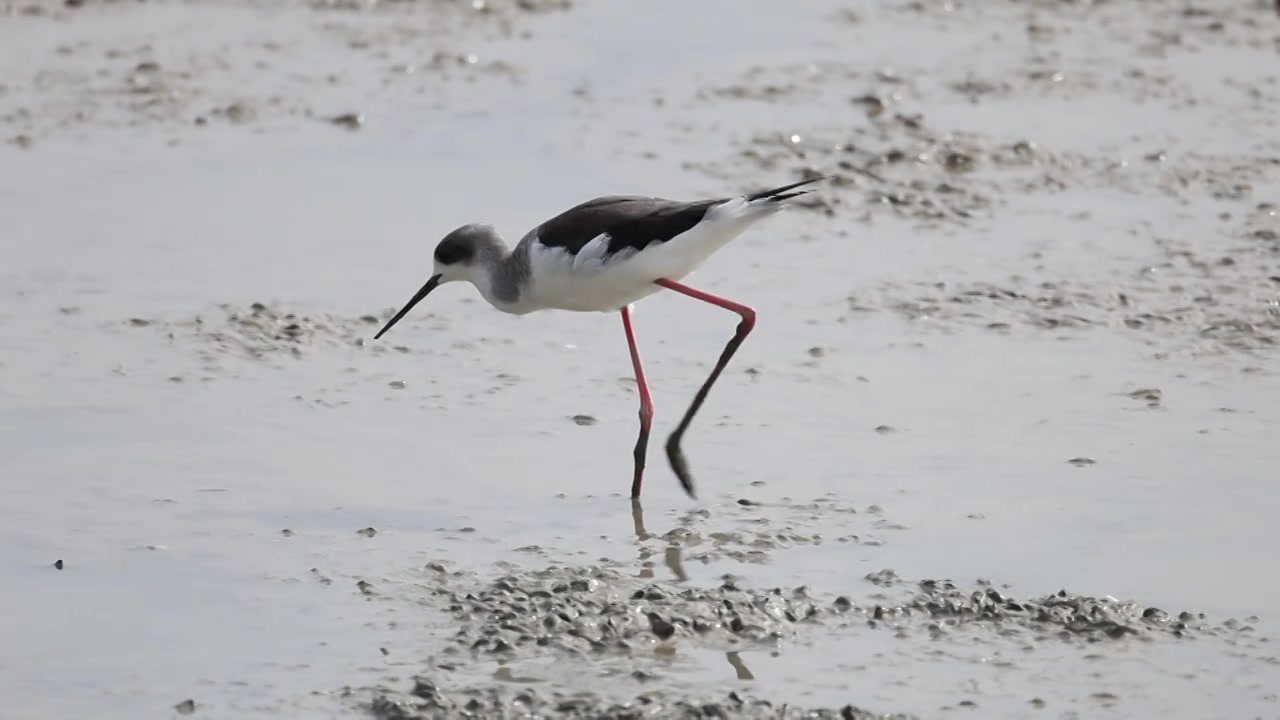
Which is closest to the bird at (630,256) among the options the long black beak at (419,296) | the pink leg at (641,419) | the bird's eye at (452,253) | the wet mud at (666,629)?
the pink leg at (641,419)

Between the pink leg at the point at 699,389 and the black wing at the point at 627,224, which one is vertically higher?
the black wing at the point at 627,224

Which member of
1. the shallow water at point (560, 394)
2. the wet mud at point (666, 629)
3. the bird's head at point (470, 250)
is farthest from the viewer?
the bird's head at point (470, 250)

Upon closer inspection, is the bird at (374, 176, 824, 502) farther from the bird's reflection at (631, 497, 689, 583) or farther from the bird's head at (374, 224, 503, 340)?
the bird's reflection at (631, 497, 689, 583)

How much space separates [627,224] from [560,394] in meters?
0.77

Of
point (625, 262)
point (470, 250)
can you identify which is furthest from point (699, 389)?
point (470, 250)

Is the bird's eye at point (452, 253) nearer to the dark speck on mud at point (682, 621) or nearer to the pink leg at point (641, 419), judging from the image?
the pink leg at point (641, 419)

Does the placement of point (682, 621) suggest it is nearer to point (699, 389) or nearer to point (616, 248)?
point (616, 248)

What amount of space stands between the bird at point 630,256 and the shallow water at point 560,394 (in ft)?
0.71

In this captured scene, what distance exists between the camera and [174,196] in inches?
322

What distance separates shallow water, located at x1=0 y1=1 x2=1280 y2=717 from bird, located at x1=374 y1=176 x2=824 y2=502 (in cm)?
22

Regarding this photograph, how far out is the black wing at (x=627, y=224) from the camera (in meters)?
5.89

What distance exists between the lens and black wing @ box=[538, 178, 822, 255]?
5891 mm

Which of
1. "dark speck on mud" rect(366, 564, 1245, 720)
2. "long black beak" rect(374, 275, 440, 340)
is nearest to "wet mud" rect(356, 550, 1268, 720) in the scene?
"dark speck on mud" rect(366, 564, 1245, 720)

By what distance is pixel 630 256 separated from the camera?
5.89 metres
